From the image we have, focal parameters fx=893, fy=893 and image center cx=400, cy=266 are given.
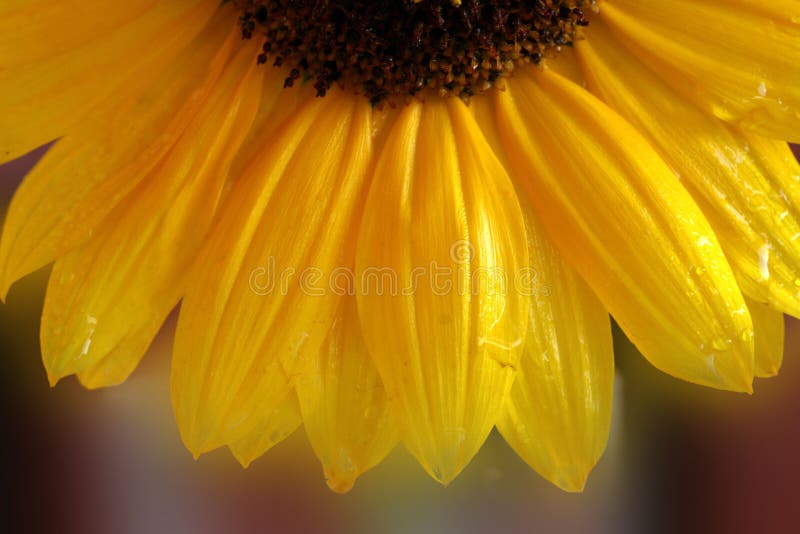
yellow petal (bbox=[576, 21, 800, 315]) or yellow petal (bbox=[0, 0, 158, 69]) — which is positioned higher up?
yellow petal (bbox=[0, 0, 158, 69])

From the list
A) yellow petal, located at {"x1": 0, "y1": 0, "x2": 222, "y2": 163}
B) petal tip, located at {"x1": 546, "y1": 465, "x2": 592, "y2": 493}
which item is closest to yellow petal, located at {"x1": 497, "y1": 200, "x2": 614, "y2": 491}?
petal tip, located at {"x1": 546, "y1": 465, "x2": 592, "y2": 493}

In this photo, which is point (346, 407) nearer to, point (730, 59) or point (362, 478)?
point (362, 478)

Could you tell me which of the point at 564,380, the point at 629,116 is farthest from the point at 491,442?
the point at 629,116

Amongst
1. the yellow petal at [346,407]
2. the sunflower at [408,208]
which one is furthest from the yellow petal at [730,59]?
the yellow petal at [346,407]

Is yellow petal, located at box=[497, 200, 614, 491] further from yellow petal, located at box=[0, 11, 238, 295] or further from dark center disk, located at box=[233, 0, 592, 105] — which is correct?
yellow petal, located at box=[0, 11, 238, 295]

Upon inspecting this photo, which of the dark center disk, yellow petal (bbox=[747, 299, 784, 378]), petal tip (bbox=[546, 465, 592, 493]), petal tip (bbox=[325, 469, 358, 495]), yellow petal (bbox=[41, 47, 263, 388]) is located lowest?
petal tip (bbox=[546, 465, 592, 493])
